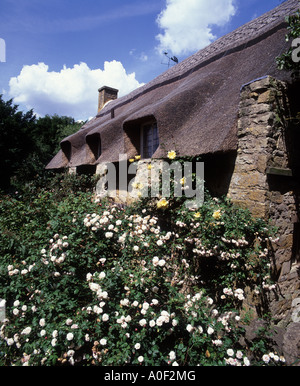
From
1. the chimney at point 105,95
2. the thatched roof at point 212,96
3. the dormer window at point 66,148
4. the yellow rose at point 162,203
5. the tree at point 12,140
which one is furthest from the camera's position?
the chimney at point 105,95

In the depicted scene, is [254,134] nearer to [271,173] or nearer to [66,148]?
[271,173]

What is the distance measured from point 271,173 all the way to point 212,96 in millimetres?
2525

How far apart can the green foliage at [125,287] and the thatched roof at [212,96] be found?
48.1 inches

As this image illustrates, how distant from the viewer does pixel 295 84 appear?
11.5ft

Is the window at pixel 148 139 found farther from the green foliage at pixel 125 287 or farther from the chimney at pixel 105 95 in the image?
the chimney at pixel 105 95

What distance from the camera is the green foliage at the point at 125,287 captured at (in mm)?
2086

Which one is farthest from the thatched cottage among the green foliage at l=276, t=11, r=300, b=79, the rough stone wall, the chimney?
the chimney

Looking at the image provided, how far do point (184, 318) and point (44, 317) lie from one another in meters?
1.42

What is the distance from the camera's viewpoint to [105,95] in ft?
46.0

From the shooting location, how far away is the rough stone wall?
3293mm

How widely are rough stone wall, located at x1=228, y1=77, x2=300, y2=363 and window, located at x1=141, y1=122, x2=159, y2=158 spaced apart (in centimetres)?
254

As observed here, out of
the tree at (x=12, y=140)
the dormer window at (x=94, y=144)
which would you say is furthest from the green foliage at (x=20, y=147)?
the dormer window at (x=94, y=144)
